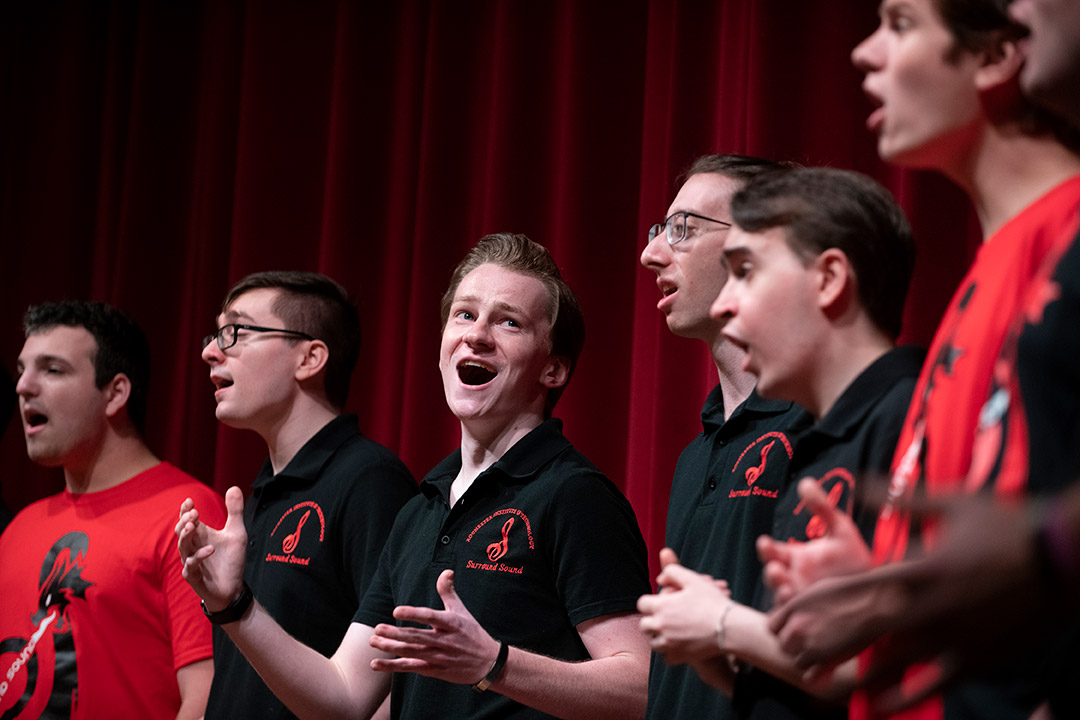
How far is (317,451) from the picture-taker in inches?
105

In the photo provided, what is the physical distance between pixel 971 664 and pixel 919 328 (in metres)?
Result: 2.07

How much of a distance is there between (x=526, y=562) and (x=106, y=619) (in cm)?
130

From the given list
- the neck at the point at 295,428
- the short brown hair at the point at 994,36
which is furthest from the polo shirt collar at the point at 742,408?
the neck at the point at 295,428

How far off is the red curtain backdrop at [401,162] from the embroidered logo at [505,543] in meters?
1.03

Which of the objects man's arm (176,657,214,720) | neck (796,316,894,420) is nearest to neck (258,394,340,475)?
man's arm (176,657,214,720)

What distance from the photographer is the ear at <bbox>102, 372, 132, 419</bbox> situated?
3193 mm

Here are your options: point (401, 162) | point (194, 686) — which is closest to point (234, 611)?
point (194, 686)

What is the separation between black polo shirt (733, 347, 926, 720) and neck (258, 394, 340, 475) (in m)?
1.63

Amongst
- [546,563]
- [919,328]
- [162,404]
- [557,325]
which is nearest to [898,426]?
[546,563]

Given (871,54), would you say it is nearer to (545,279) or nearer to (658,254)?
(658,254)

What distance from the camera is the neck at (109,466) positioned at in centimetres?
306

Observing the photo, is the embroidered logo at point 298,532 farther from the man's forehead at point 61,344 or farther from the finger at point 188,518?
the man's forehead at point 61,344

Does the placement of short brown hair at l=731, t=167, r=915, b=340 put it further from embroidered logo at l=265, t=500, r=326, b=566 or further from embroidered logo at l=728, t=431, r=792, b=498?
embroidered logo at l=265, t=500, r=326, b=566

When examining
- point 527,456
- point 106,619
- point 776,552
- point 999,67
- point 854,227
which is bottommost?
point 106,619
